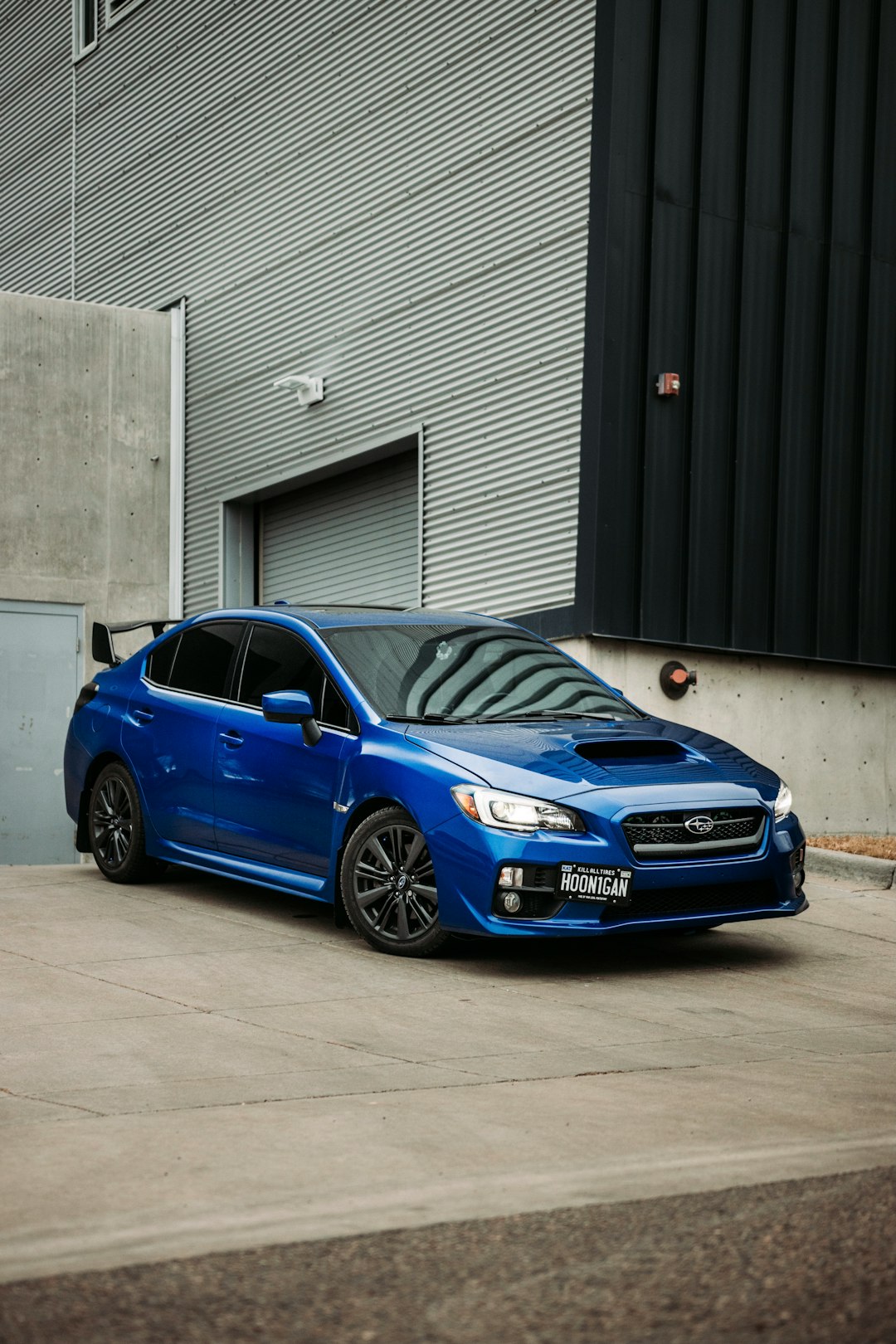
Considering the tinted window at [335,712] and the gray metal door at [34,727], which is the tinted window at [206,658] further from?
the gray metal door at [34,727]

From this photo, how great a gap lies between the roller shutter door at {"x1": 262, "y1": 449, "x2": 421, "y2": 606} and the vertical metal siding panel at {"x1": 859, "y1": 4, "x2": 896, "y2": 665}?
4106 millimetres

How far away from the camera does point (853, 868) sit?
11281 mm

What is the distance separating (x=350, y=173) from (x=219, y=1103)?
44.9 ft

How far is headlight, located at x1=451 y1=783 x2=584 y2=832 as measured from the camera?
7895mm

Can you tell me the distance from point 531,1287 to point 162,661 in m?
7.38

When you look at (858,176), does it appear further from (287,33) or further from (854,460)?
(287,33)

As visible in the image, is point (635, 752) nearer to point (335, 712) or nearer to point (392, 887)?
point (392, 887)

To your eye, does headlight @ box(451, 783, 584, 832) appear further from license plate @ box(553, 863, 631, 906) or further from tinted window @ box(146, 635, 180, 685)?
tinted window @ box(146, 635, 180, 685)

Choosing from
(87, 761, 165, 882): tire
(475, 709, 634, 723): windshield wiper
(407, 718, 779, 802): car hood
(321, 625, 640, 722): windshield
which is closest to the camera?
(407, 718, 779, 802): car hood

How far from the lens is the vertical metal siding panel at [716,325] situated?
46.7ft

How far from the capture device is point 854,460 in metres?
15.1

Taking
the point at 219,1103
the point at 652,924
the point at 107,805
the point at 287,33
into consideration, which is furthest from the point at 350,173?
the point at 219,1103

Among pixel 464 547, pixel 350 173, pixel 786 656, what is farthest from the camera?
pixel 350 173

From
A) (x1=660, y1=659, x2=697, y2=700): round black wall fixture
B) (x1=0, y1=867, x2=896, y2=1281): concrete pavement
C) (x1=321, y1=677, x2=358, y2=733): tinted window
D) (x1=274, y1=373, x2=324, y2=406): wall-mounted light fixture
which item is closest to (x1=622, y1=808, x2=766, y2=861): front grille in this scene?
(x1=0, y1=867, x2=896, y2=1281): concrete pavement
